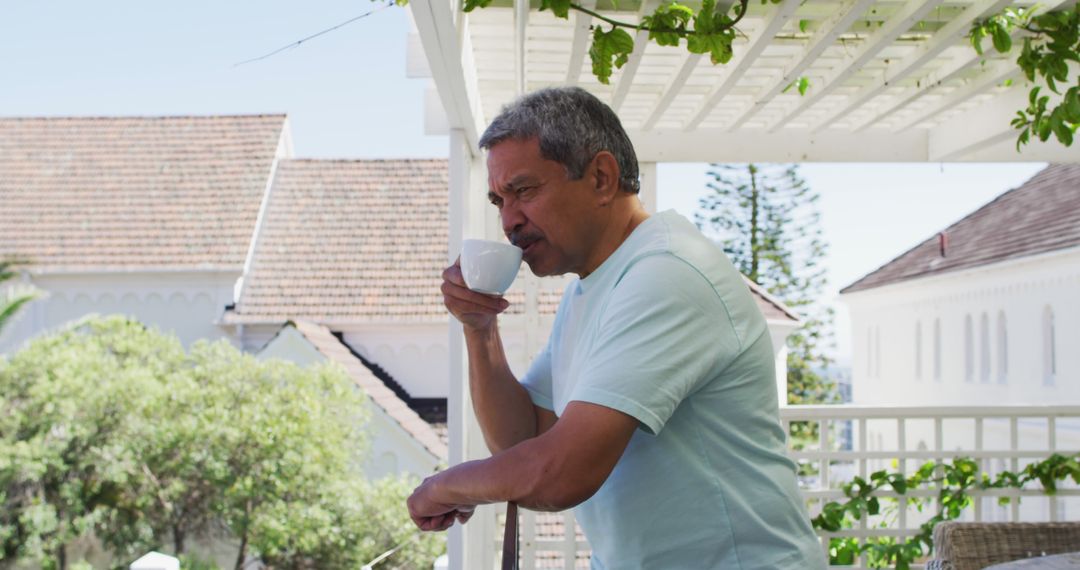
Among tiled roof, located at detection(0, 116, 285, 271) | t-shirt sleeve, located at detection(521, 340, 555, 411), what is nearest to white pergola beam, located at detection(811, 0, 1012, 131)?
t-shirt sleeve, located at detection(521, 340, 555, 411)

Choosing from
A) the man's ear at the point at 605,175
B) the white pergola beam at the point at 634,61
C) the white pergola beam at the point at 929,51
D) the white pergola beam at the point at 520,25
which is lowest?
the man's ear at the point at 605,175

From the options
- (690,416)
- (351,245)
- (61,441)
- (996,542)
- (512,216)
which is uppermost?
(351,245)

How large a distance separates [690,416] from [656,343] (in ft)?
0.42

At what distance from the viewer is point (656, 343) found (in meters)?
0.94

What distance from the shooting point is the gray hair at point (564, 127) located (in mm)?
1125

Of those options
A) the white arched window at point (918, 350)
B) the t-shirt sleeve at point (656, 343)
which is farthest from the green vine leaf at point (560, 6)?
the white arched window at point (918, 350)

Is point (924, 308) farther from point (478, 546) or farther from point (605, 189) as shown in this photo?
point (605, 189)

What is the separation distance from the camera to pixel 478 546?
319 centimetres

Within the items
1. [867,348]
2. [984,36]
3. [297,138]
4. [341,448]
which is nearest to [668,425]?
[984,36]

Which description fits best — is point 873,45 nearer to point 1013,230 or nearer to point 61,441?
point 61,441

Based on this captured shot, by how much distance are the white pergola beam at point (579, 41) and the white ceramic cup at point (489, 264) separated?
163 cm

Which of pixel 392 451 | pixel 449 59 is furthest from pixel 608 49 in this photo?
pixel 392 451

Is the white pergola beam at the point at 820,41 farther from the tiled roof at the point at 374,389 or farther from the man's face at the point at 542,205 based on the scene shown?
the tiled roof at the point at 374,389

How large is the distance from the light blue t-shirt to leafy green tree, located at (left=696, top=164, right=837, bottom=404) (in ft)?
53.6
